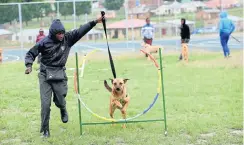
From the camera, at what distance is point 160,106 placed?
995 centimetres

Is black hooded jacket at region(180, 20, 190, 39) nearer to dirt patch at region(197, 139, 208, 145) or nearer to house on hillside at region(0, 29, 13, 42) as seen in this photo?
house on hillside at region(0, 29, 13, 42)

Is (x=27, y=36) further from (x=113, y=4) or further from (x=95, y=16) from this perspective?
(x=113, y=4)

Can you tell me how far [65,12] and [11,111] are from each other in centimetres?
1329

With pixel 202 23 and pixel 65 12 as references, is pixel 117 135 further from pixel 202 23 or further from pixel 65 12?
pixel 202 23

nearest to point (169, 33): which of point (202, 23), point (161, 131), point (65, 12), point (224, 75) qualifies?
point (202, 23)

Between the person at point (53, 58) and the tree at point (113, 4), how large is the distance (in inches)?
632

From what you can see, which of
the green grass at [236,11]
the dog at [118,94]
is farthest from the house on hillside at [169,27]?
the dog at [118,94]

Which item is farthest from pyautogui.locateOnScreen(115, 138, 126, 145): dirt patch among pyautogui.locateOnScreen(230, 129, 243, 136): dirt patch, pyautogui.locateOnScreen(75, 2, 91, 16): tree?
pyautogui.locateOnScreen(75, 2, 91, 16): tree

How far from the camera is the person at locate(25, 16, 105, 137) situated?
23.1 feet

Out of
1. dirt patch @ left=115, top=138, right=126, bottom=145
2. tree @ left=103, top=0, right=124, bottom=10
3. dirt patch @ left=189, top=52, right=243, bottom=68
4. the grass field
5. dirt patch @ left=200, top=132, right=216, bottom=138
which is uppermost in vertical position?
tree @ left=103, top=0, right=124, bottom=10

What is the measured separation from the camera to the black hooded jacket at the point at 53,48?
7.01 m

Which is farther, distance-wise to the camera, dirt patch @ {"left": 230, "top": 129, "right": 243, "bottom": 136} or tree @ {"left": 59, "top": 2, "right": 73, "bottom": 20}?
tree @ {"left": 59, "top": 2, "right": 73, "bottom": 20}

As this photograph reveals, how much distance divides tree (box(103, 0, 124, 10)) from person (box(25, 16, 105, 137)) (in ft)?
52.6

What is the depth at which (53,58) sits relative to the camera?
23.3ft
